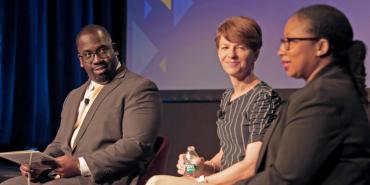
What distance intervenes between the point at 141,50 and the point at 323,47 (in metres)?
3.78

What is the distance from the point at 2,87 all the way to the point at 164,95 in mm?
1741

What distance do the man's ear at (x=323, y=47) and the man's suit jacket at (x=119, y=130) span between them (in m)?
1.36

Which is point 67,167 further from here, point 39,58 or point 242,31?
point 39,58

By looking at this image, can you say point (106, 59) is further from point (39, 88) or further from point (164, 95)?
point (39, 88)

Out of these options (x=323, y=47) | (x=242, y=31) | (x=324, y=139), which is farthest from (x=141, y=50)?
(x=324, y=139)

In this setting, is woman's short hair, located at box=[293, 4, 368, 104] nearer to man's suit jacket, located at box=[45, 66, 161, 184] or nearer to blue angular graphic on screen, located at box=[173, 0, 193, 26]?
man's suit jacket, located at box=[45, 66, 161, 184]

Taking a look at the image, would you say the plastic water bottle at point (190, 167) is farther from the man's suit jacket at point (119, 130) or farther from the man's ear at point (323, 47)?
the man's ear at point (323, 47)

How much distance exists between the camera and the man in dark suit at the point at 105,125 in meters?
2.92

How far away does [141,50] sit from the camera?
548cm

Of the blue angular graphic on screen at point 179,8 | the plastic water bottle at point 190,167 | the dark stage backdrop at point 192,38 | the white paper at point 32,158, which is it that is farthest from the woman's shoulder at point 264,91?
the blue angular graphic on screen at point 179,8

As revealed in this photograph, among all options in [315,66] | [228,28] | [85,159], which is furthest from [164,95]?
[315,66]

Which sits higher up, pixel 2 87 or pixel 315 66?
pixel 315 66

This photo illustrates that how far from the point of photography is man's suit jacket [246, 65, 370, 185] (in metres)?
1.67

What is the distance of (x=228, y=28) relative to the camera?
2494mm
